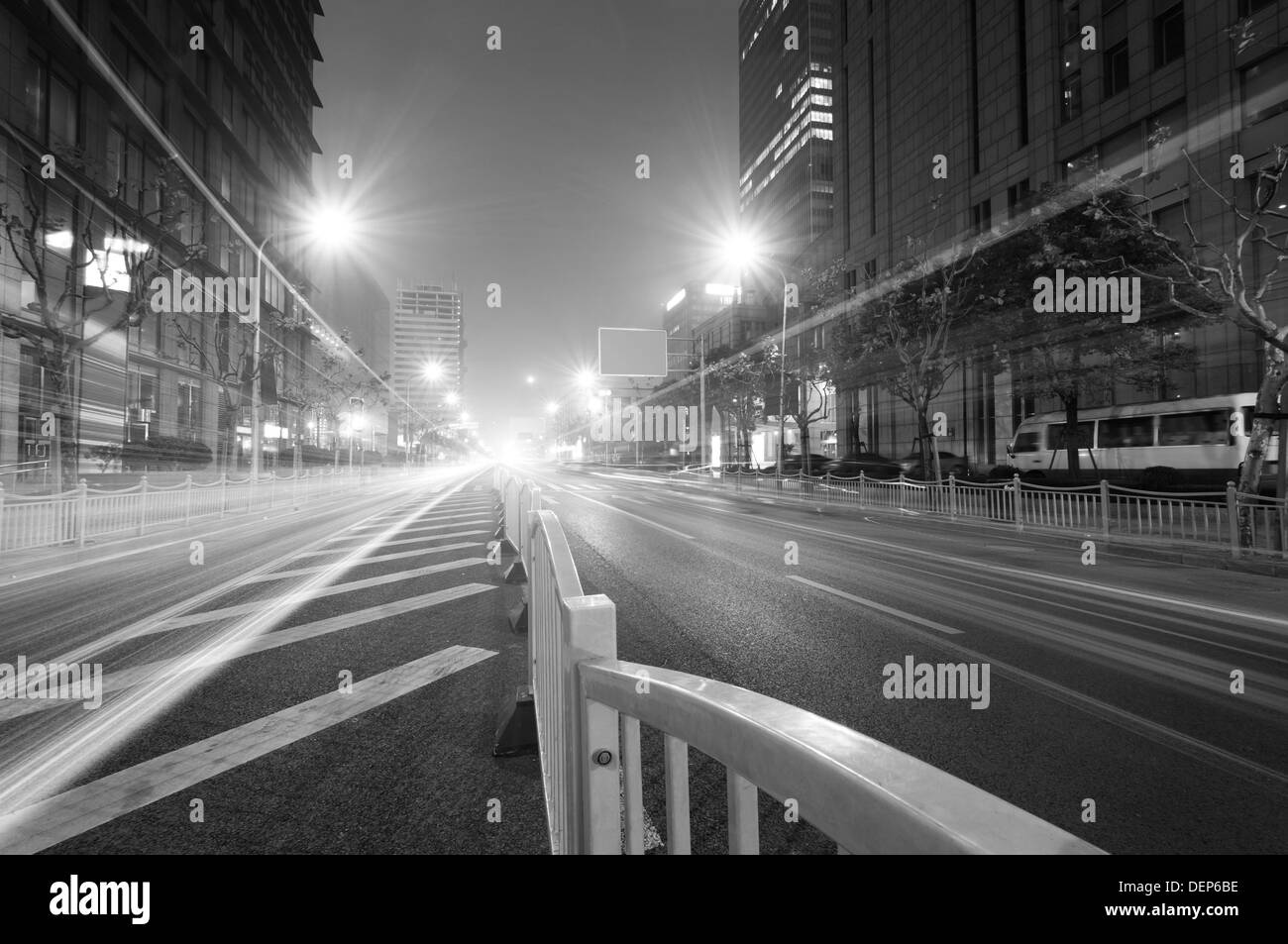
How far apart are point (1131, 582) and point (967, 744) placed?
271 inches

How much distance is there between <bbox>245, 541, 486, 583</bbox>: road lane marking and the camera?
7.97 m

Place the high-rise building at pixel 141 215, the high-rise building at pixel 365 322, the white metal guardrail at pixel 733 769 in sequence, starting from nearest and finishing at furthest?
the white metal guardrail at pixel 733 769 < the high-rise building at pixel 141 215 < the high-rise building at pixel 365 322

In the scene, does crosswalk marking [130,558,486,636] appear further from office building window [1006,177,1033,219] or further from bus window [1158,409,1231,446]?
office building window [1006,177,1033,219]

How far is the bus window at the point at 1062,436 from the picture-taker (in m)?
22.7

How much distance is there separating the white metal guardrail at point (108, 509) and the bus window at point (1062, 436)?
27.9m

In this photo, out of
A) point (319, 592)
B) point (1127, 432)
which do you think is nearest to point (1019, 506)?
point (1127, 432)

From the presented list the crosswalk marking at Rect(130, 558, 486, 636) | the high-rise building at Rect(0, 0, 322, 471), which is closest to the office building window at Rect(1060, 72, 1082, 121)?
the crosswalk marking at Rect(130, 558, 486, 636)

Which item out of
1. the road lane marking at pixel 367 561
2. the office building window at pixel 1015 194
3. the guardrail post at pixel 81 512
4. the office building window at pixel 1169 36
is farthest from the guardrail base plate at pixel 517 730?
the office building window at pixel 1015 194

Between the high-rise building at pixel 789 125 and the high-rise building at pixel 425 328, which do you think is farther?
the high-rise building at pixel 425 328

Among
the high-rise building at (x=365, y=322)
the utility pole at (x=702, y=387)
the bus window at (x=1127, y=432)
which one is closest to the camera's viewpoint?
the bus window at (x=1127, y=432)

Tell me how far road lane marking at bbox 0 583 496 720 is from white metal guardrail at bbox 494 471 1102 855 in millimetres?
3788

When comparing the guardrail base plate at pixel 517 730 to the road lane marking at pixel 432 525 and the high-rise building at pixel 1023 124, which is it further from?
the high-rise building at pixel 1023 124
